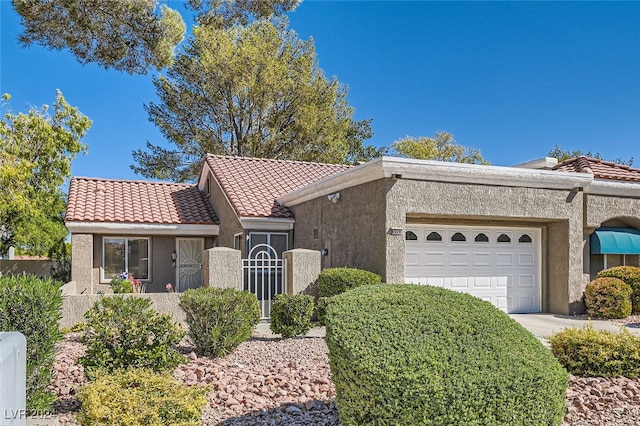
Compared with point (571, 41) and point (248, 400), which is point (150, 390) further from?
point (571, 41)

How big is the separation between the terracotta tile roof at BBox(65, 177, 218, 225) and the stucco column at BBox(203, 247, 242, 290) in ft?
25.3

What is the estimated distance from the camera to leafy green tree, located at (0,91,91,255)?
84.6 ft

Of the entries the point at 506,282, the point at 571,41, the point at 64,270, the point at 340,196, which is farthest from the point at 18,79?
the point at 571,41

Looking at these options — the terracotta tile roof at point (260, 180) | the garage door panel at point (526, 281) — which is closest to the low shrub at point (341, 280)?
the terracotta tile roof at point (260, 180)

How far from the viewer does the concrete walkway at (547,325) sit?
41.0 feet

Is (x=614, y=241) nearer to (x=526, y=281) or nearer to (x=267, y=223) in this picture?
(x=526, y=281)

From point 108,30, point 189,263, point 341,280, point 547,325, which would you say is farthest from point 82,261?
point 547,325

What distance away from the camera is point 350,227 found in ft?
49.5

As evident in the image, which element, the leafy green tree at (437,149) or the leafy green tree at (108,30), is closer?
the leafy green tree at (108,30)

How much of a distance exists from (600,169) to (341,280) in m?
11.3

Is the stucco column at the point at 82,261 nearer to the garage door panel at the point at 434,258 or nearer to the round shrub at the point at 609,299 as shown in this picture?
the garage door panel at the point at 434,258

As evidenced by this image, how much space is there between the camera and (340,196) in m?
15.7

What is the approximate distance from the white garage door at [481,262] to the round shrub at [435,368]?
974cm

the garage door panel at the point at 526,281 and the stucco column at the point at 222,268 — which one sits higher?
the stucco column at the point at 222,268
